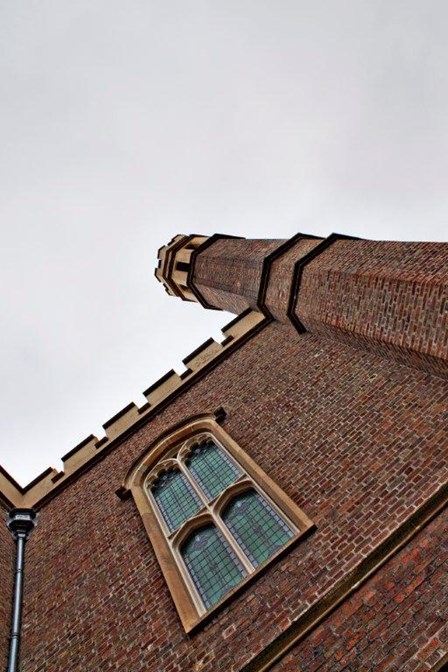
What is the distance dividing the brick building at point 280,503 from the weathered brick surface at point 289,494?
0.02 meters

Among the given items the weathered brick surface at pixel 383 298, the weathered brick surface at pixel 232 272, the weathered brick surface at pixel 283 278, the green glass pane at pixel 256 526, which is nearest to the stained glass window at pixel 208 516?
the green glass pane at pixel 256 526

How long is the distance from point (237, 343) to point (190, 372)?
128cm

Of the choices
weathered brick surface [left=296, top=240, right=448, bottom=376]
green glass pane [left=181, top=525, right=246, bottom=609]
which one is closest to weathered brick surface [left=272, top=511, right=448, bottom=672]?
green glass pane [left=181, top=525, right=246, bottom=609]

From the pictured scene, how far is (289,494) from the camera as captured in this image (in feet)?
21.7

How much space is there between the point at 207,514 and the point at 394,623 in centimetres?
362

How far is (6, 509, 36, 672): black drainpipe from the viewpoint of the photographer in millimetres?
6738

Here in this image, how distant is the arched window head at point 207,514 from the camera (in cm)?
621

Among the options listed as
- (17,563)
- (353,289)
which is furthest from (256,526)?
(17,563)

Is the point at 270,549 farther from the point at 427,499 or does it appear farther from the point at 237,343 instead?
the point at 237,343

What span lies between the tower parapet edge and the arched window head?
29.5ft

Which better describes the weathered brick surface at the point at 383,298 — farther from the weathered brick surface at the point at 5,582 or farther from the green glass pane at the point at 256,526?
the weathered brick surface at the point at 5,582

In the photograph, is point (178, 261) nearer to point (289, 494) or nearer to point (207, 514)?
point (207, 514)

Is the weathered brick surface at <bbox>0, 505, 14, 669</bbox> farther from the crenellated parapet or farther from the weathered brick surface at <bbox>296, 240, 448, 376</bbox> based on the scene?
the weathered brick surface at <bbox>296, 240, 448, 376</bbox>

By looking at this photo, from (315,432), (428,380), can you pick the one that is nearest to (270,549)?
(315,432)
